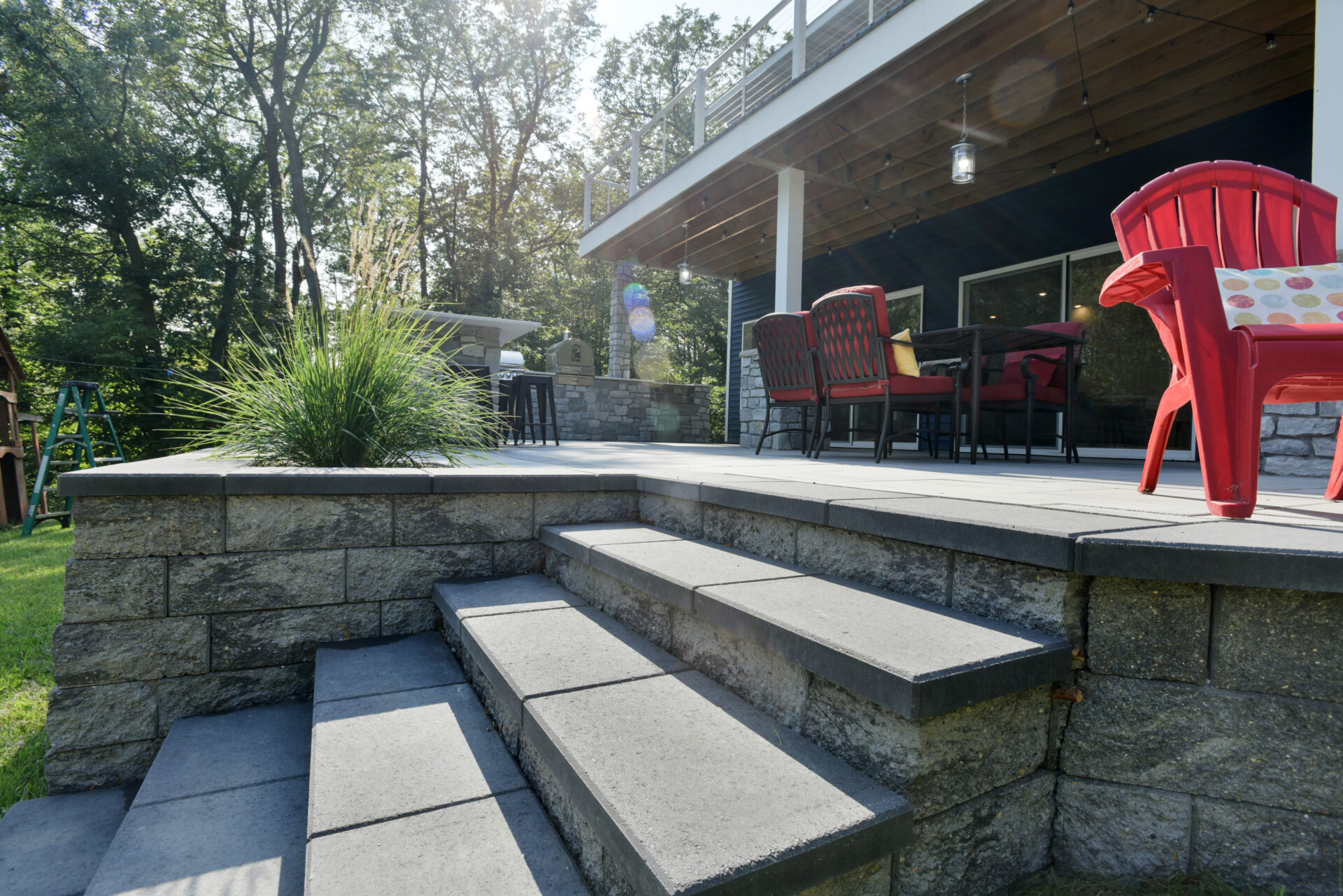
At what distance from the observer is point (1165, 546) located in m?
1.02

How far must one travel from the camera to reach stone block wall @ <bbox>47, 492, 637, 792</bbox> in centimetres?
178

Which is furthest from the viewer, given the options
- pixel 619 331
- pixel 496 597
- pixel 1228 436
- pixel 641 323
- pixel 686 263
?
pixel 641 323

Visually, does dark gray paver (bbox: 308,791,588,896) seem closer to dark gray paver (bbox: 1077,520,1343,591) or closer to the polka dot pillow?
dark gray paver (bbox: 1077,520,1343,591)

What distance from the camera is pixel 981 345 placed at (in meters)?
3.95

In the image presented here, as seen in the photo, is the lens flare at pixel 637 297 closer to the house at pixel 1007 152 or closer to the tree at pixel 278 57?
the tree at pixel 278 57

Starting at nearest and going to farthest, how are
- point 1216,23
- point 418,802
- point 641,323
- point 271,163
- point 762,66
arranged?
point 418,802
point 1216,23
point 762,66
point 271,163
point 641,323

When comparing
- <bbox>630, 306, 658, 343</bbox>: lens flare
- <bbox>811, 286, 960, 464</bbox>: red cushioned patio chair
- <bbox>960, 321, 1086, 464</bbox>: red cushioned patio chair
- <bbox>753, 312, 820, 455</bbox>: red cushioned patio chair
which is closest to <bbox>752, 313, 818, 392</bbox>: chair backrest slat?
<bbox>753, 312, 820, 455</bbox>: red cushioned patio chair

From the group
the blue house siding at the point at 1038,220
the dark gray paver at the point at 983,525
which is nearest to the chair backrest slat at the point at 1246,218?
the dark gray paver at the point at 983,525

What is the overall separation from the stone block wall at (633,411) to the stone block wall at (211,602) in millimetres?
6781

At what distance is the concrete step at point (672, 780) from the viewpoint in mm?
787

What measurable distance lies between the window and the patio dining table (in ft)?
2.72

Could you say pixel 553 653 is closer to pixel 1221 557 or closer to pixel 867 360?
pixel 1221 557

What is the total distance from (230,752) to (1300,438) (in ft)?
15.0

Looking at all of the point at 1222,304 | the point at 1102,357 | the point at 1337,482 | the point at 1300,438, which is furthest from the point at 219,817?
the point at 1102,357
